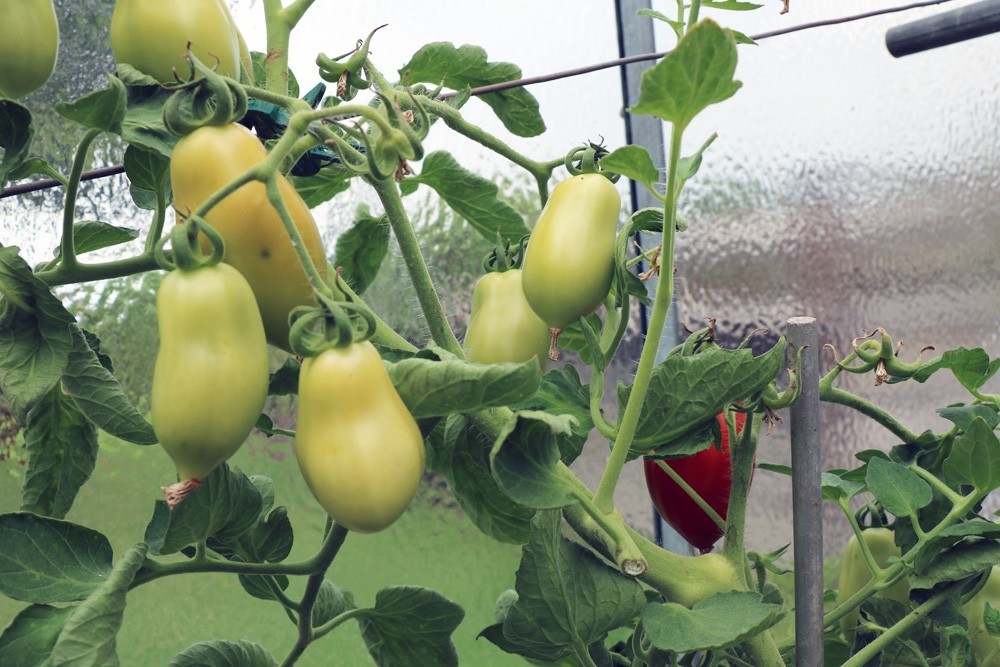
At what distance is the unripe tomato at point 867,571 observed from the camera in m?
0.51

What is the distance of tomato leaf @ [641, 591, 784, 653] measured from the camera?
12.4 inches

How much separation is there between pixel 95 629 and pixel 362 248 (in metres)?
0.26

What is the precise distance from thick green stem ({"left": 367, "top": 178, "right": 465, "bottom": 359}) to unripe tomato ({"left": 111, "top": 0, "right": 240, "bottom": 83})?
0.07 m

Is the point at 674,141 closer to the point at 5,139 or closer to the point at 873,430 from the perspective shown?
the point at 5,139

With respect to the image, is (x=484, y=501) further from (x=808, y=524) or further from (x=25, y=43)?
(x=25, y=43)

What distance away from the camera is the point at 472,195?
A: 0.42 metres

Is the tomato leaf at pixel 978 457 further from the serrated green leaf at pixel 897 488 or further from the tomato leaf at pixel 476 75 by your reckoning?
the tomato leaf at pixel 476 75

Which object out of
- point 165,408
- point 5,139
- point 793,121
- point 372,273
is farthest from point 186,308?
point 793,121

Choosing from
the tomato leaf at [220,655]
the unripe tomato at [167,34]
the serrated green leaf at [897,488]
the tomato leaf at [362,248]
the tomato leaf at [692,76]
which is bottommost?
the tomato leaf at [220,655]

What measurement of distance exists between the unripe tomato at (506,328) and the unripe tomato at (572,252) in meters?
0.03

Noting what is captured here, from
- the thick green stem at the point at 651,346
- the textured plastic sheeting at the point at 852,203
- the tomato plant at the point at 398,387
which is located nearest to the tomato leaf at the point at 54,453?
the tomato plant at the point at 398,387

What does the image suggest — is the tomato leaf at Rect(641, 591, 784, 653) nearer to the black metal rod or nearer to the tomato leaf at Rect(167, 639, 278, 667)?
the tomato leaf at Rect(167, 639, 278, 667)

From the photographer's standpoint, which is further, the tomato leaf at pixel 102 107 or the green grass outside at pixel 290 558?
the green grass outside at pixel 290 558

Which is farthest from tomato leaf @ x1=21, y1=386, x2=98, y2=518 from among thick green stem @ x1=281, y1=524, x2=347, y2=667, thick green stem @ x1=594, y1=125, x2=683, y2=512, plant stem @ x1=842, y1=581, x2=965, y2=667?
plant stem @ x1=842, y1=581, x2=965, y2=667
